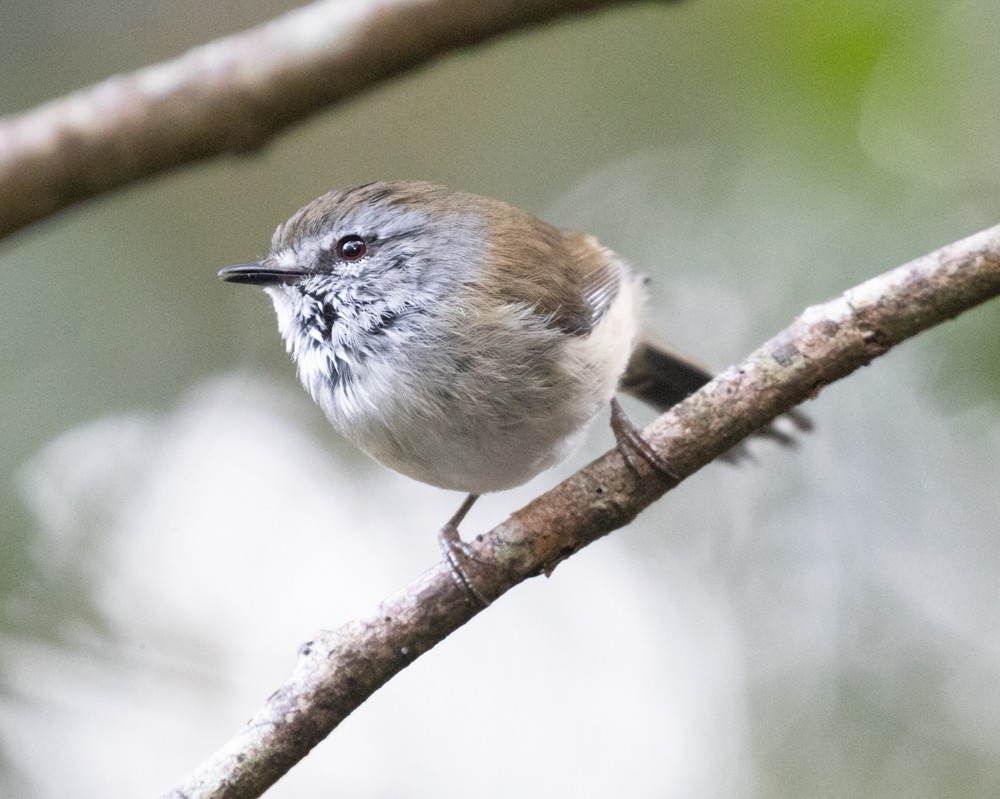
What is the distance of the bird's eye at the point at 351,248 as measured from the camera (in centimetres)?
388

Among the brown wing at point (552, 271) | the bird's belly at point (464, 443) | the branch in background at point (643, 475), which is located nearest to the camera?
the branch in background at point (643, 475)

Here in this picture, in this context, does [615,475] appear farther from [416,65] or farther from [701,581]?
[701,581]

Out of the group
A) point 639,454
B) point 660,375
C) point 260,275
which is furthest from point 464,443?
point 660,375

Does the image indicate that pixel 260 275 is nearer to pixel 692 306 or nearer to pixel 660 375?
pixel 660 375

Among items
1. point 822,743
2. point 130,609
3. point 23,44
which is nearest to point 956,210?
point 822,743

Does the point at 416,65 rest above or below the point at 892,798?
above

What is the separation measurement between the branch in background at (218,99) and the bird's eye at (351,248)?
500 mm

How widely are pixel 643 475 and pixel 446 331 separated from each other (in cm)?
85

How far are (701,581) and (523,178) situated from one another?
9.48 ft

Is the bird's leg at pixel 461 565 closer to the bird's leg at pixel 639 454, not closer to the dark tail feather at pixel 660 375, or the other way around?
the bird's leg at pixel 639 454

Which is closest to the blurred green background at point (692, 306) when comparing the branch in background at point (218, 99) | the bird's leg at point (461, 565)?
the branch in background at point (218, 99)

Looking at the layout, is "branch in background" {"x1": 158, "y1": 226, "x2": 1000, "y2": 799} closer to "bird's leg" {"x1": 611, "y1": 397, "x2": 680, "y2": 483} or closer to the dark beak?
"bird's leg" {"x1": 611, "y1": 397, "x2": 680, "y2": 483}

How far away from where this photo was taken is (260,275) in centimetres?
381

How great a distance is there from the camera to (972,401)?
13.7 feet
